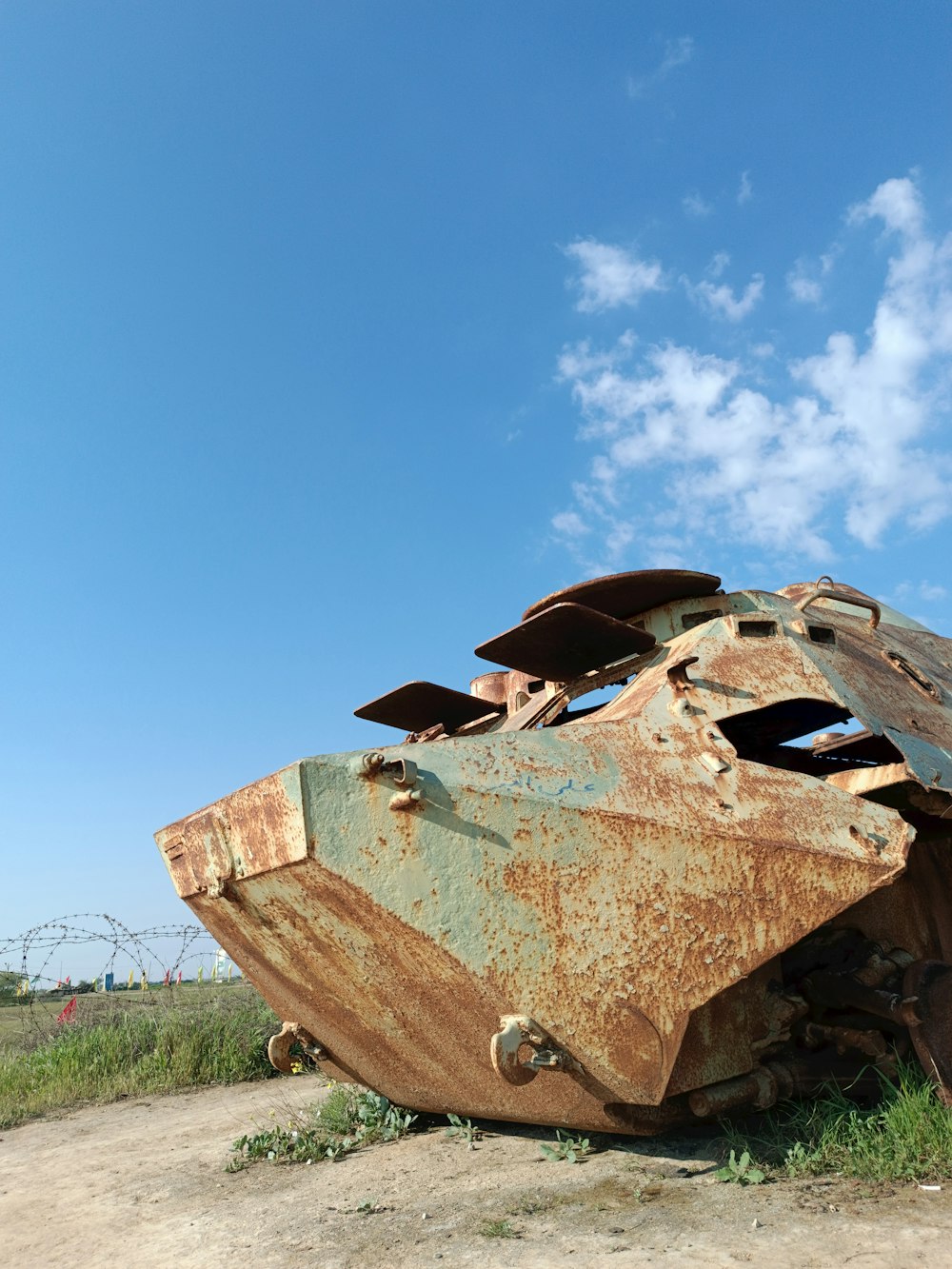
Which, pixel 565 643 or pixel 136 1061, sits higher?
pixel 565 643

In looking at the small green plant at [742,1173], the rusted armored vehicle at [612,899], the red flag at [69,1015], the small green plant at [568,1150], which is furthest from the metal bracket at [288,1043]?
the red flag at [69,1015]

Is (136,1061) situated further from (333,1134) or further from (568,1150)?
(568,1150)

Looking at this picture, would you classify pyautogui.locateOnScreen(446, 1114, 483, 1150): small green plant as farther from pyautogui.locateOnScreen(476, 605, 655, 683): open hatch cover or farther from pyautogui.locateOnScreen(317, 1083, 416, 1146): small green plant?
pyautogui.locateOnScreen(476, 605, 655, 683): open hatch cover

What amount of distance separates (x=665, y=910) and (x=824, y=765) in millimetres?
2704

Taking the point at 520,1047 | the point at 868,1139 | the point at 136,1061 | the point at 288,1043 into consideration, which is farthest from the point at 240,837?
the point at 136,1061

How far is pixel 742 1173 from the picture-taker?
3.53 m

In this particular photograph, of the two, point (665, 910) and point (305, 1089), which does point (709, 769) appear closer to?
point (665, 910)

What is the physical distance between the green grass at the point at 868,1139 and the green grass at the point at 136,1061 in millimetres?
5148

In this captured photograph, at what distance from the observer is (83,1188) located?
4883 millimetres

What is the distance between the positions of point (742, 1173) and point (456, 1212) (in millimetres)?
1039

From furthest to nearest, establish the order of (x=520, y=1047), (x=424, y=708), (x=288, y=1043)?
(x=424, y=708) < (x=288, y=1043) < (x=520, y=1047)

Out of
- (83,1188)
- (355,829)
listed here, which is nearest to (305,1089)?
(83,1188)

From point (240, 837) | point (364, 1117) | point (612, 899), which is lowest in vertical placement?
point (364, 1117)

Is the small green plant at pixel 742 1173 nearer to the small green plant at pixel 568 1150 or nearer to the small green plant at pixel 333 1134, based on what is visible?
the small green plant at pixel 568 1150
